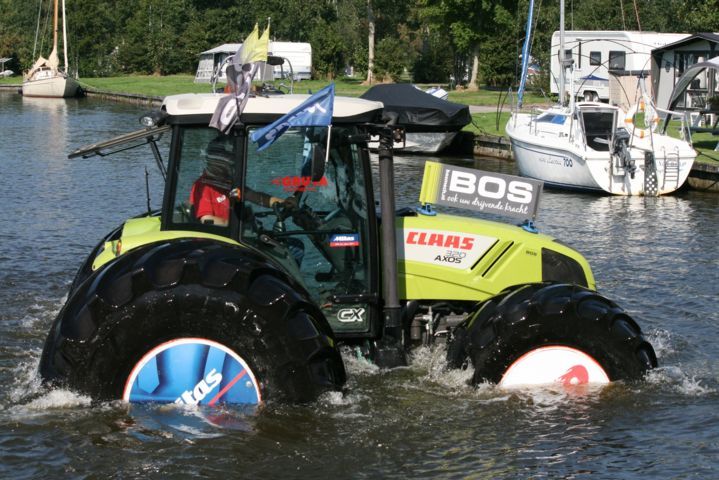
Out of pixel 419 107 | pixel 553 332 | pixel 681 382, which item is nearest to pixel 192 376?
pixel 553 332

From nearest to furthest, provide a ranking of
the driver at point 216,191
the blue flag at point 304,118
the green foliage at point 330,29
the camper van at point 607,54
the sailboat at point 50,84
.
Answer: the blue flag at point 304,118 → the driver at point 216,191 → the camper van at point 607,54 → the green foliage at point 330,29 → the sailboat at point 50,84

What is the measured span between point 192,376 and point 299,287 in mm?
905

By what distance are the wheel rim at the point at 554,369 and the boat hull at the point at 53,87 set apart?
66856 millimetres

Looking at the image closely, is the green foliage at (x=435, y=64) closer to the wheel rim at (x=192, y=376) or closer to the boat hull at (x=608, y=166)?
the boat hull at (x=608, y=166)

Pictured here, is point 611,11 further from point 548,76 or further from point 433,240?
point 433,240

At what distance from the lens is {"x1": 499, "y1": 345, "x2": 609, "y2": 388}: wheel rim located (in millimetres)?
8250

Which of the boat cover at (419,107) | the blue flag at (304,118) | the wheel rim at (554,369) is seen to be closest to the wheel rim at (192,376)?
the blue flag at (304,118)

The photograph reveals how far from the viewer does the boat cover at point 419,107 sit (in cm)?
3434

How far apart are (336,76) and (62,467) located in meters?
75.8

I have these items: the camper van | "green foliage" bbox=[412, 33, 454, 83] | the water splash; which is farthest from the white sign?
"green foliage" bbox=[412, 33, 454, 83]

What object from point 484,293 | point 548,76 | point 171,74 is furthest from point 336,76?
point 484,293

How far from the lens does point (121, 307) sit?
7141 millimetres

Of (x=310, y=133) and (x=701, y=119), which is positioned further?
(x=701, y=119)

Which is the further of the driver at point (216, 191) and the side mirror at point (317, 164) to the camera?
the driver at point (216, 191)
